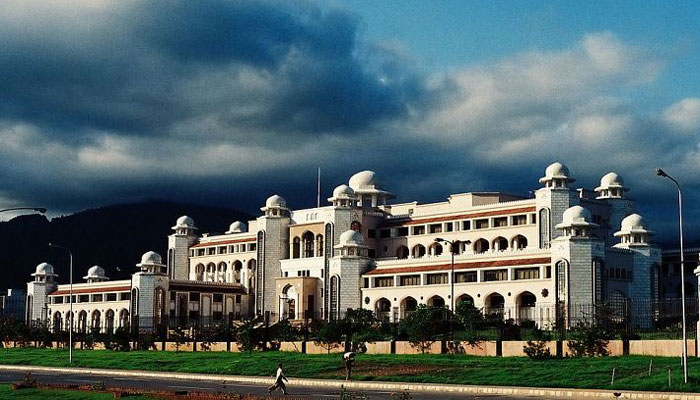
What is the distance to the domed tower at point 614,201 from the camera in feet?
353

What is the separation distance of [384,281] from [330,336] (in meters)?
34.4

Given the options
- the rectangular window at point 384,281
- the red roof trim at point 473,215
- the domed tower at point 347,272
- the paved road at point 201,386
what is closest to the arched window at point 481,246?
the red roof trim at point 473,215

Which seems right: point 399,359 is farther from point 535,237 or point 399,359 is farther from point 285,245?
point 285,245

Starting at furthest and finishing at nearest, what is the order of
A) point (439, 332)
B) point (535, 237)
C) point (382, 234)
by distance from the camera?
point (382, 234), point (535, 237), point (439, 332)

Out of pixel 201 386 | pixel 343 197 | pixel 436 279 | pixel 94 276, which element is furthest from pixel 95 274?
pixel 201 386

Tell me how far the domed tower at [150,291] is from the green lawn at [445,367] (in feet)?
122

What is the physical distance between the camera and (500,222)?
355 ft

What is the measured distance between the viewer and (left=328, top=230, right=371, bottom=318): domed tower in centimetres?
10625

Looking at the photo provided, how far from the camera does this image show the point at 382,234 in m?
119

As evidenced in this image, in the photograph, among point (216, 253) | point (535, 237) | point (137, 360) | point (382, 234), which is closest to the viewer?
point (137, 360)

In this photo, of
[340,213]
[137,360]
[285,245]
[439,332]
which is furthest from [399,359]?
[285,245]

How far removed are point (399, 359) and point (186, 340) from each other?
98.9ft

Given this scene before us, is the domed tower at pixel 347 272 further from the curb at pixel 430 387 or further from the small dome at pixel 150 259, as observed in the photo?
the curb at pixel 430 387

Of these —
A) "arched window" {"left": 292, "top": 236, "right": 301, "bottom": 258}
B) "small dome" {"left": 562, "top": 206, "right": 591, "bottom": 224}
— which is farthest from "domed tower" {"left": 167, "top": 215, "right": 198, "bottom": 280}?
"small dome" {"left": 562, "top": 206, "right": 591, "bottom": 224}
